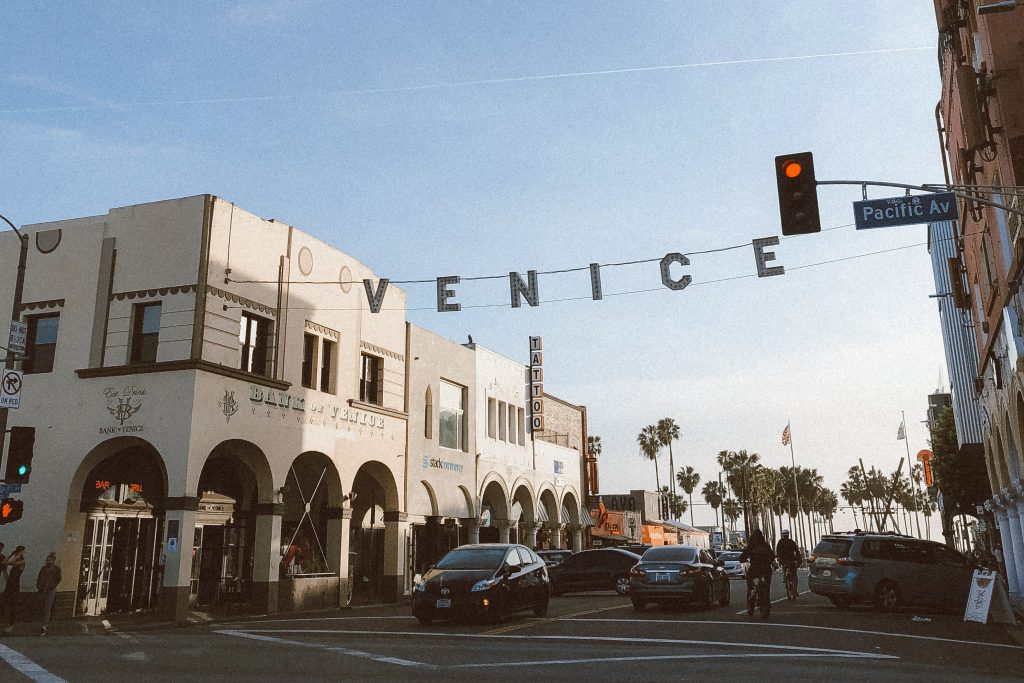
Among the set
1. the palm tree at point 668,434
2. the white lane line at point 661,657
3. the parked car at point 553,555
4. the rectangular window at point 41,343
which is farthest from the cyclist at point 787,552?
the palm tree at point 668,434

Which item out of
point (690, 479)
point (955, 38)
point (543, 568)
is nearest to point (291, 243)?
point (543, 568)

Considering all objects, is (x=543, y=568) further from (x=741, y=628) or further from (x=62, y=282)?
(x=62, y=282)

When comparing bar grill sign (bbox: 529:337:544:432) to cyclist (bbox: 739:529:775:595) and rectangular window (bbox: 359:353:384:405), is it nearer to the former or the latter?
rectangular window (bbox: 359:353:384:405)

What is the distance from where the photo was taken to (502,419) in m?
37.7

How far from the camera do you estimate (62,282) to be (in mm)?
23078

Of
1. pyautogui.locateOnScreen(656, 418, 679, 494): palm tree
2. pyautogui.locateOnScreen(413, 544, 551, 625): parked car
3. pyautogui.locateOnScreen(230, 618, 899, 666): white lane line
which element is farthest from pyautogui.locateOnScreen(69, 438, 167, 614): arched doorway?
pyautogui.locateOnScreen(656, 418, 679, 494): palm tree

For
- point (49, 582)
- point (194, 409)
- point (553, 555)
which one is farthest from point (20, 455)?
point (553, 555)

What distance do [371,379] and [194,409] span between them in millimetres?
8590

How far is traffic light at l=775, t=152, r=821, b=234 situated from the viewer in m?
12.2

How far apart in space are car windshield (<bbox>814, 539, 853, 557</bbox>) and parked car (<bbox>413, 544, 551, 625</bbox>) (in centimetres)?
742

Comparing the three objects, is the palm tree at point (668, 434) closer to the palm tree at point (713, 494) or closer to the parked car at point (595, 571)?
the palm tree at point (713, 494)

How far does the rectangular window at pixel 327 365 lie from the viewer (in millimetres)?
26172

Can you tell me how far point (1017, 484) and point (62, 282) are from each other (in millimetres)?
24536

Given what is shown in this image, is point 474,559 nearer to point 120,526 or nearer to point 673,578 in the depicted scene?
point 673,578
